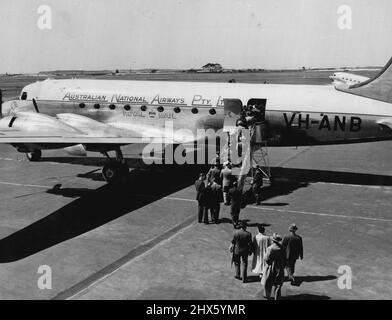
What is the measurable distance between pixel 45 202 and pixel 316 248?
10759mm

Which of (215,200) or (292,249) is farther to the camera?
(215,200)

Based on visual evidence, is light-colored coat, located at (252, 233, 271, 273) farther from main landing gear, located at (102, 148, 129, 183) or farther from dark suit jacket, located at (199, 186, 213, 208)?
main landing gear, located at (102, 148, 129, 183)

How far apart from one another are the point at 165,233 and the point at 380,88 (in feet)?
39.1

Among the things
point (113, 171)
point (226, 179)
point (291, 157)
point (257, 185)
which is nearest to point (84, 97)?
point (113, 171)

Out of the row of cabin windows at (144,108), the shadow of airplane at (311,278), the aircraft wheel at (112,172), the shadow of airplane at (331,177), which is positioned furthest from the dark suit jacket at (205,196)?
the shadow of airplane at (331,177)

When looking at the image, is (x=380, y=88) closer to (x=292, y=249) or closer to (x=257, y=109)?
(x=257, y=109)

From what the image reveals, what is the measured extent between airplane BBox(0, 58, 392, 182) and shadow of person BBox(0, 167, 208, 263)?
174 cm

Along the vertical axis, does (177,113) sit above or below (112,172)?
above

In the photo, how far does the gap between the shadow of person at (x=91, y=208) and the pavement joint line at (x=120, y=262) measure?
2.42 metres

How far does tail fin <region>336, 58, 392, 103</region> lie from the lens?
2009 centimetres

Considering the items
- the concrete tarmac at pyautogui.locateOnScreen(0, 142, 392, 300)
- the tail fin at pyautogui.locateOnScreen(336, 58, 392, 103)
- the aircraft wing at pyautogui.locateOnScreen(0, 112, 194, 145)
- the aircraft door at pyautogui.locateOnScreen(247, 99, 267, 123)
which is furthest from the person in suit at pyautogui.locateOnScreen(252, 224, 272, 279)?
the tail fin at pyautogui.locateOnScreen(336, 58, 392, 103)

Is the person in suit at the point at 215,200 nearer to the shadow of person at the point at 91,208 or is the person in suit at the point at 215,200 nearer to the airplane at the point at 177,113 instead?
the shadow of person at the point at 91,208

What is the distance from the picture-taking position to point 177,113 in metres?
23.2
